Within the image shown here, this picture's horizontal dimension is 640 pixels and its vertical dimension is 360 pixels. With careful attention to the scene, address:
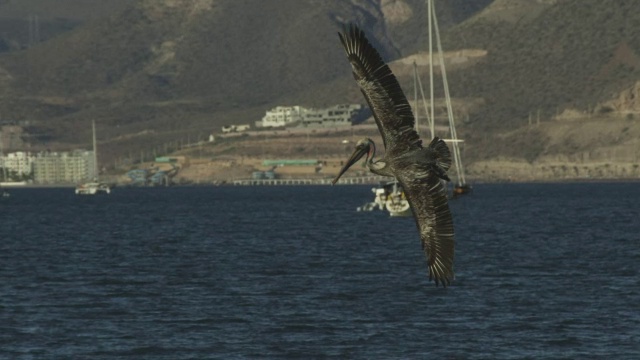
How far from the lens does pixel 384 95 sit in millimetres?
27391

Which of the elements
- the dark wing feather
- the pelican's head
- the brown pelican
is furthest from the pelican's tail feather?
the pelican's head

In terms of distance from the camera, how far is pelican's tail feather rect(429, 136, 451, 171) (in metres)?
27.4

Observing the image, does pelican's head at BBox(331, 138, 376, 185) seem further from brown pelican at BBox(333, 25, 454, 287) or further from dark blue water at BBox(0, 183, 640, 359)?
dark blue water at BBox(0, 183, 640, 359)

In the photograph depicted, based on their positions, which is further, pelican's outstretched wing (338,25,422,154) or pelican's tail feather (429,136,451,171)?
Answer: pelican's tail feather (429,136,451,171)

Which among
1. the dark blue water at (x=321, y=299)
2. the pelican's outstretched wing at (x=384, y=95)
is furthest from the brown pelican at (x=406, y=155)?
the dark blue water at (x=321, y=299)

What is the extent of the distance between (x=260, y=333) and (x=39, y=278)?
124ft

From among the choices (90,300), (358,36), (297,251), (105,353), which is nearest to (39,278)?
(90,300)

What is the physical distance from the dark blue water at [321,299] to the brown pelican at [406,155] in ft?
118

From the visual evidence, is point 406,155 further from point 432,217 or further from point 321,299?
point 321,299

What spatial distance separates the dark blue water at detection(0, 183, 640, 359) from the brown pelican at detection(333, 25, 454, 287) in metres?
36.1

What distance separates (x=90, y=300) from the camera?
90.1 meters

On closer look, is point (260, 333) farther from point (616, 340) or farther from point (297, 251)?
point (297, 251)

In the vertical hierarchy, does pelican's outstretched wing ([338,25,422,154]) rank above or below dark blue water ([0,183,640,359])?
above

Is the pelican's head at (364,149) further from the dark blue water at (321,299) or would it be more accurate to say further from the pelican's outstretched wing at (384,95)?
the dark blue water at (321,299)
